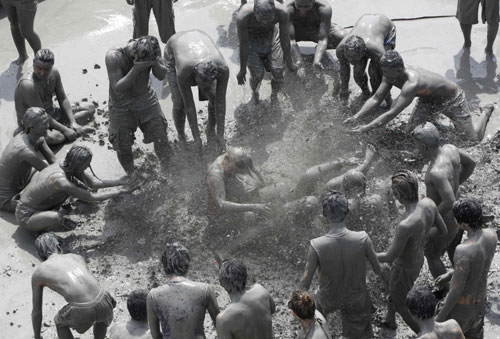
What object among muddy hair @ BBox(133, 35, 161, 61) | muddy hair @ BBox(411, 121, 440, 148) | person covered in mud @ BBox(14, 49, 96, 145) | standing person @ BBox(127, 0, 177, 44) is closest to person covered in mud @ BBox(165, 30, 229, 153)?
muddy hair @ BBox(133, 35, 161, 61)

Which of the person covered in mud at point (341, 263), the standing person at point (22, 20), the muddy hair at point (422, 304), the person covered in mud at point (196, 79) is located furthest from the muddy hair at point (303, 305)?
the standing person at point (22, 20)

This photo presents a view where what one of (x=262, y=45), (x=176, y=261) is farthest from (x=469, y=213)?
(x=262, y=45)

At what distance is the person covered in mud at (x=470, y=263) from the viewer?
6.23 metres

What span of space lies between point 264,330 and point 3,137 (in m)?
5.28

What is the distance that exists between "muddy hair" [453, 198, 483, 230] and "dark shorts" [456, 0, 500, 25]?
527 cm

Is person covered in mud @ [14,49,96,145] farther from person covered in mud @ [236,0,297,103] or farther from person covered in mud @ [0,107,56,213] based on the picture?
person covered in mud @ [236,0,297,103]

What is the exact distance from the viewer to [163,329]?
6195 mm

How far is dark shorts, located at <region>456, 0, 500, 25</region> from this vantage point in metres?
10.8

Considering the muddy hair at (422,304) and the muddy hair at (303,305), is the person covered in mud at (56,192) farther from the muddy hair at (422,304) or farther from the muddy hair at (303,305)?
the muddy hair at (422,304)

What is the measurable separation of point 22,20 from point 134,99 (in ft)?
9.41

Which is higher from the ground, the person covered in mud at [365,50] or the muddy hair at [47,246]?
the muddy hair at [47,246]

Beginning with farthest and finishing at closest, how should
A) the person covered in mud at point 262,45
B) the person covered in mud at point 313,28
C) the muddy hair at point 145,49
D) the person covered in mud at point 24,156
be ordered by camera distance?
1. the person covered in mud at point 313,28
2. the person covered in mud at point 262,45
3. the person covered in mud at point 24,156
4. the muddy hair at point 145,49

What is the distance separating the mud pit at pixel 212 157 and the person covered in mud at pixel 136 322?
103 centimetres

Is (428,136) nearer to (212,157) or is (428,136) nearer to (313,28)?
(212,157)
